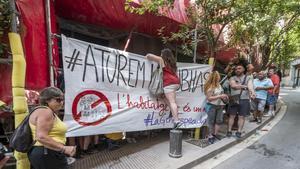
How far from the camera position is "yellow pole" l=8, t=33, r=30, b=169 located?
280 centimetres

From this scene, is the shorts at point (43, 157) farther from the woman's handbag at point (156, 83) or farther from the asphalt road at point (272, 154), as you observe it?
the asphalt road at point (272, 154)

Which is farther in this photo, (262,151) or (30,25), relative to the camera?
(262,151)

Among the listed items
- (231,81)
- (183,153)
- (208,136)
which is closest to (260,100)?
(231,81)

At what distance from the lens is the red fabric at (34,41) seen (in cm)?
329

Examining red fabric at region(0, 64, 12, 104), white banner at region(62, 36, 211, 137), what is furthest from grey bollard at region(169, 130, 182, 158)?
red fabric at region(0, 64, 12, 104)

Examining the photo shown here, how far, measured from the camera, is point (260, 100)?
7531mm

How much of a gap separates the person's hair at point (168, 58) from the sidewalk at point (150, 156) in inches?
62.5

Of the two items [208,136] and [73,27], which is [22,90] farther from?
[208,136]

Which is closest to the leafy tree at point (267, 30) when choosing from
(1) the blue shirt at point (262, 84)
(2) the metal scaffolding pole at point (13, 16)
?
(1) the blue shirt at point (262, 84)


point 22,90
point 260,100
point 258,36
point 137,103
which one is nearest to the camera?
point 22,90

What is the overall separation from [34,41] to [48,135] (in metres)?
1.59

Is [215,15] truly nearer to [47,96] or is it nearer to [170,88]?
[170,88]

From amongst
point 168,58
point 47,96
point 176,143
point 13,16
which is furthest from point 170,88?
point 13,16

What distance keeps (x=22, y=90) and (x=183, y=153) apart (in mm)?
2933
